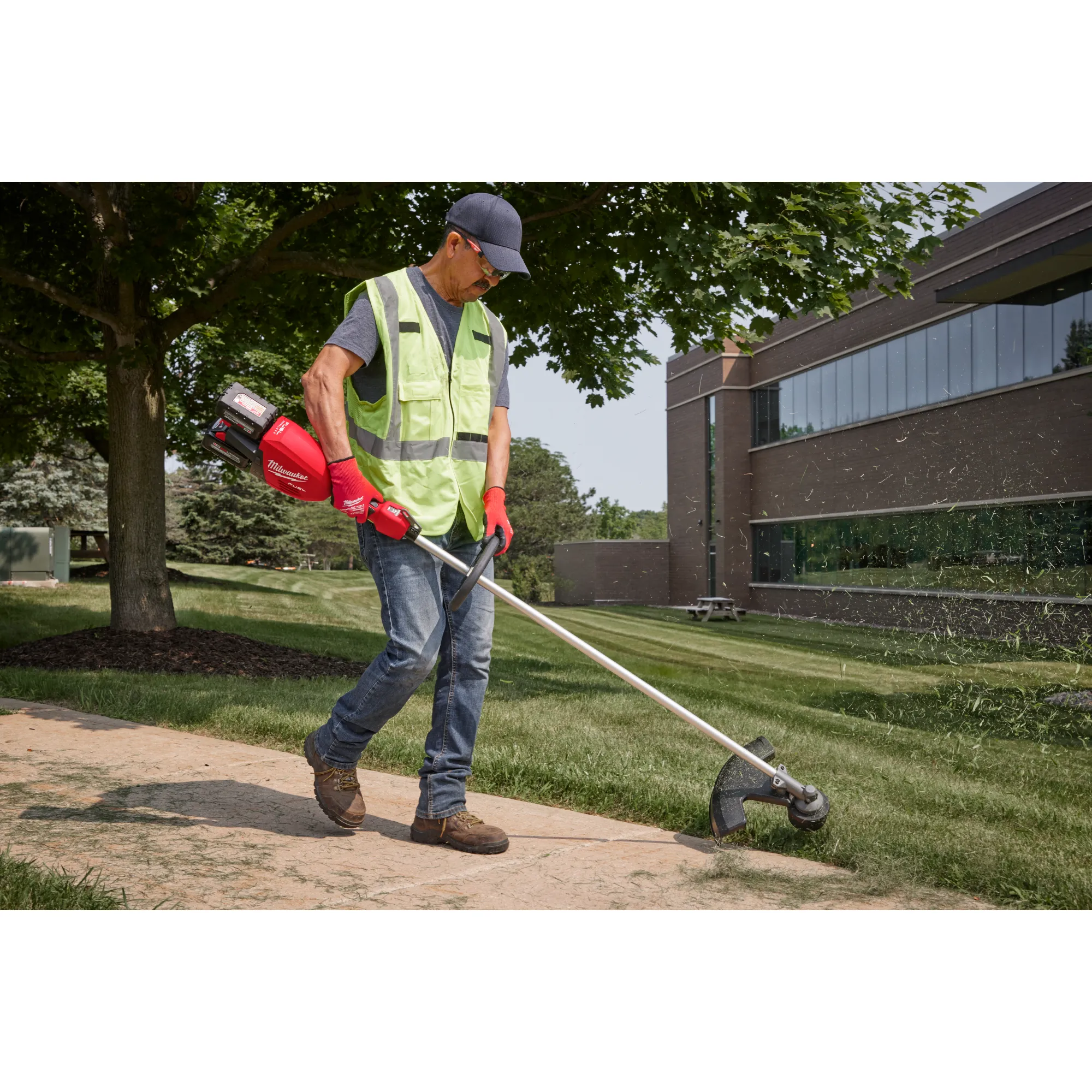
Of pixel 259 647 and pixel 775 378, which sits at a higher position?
pixel 775 378

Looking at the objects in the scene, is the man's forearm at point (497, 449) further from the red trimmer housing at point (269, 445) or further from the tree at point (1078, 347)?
the tree at point (1078, 347)

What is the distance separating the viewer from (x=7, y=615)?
11461 millimetres

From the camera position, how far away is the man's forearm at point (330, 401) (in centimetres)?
299

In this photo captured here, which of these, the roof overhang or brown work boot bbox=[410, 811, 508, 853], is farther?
the roof overhang

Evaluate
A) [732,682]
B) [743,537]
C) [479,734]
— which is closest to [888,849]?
[479,734]

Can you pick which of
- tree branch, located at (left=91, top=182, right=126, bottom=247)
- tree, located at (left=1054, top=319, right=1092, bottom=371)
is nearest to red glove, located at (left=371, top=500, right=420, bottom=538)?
tree branch, located at (left=91, top=182, right=126, bottom=247)

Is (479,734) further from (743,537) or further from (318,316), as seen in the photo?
(743,537)

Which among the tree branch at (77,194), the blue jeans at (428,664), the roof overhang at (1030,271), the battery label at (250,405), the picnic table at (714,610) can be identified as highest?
the roof overhang at (1030,271)

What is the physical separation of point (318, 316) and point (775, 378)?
1403 centimetres

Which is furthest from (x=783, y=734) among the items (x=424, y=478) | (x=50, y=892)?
(x=50, y=892)

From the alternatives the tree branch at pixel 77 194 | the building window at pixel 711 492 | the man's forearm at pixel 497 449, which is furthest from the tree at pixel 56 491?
the man's forearm at pixel 497 449

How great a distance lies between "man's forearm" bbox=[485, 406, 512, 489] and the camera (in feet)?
11.0

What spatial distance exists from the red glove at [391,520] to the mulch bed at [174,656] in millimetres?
4269

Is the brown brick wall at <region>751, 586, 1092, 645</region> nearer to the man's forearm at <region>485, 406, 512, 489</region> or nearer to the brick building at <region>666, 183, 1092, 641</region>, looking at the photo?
the brick building at <region>666, 183, 1092, 641</region>
